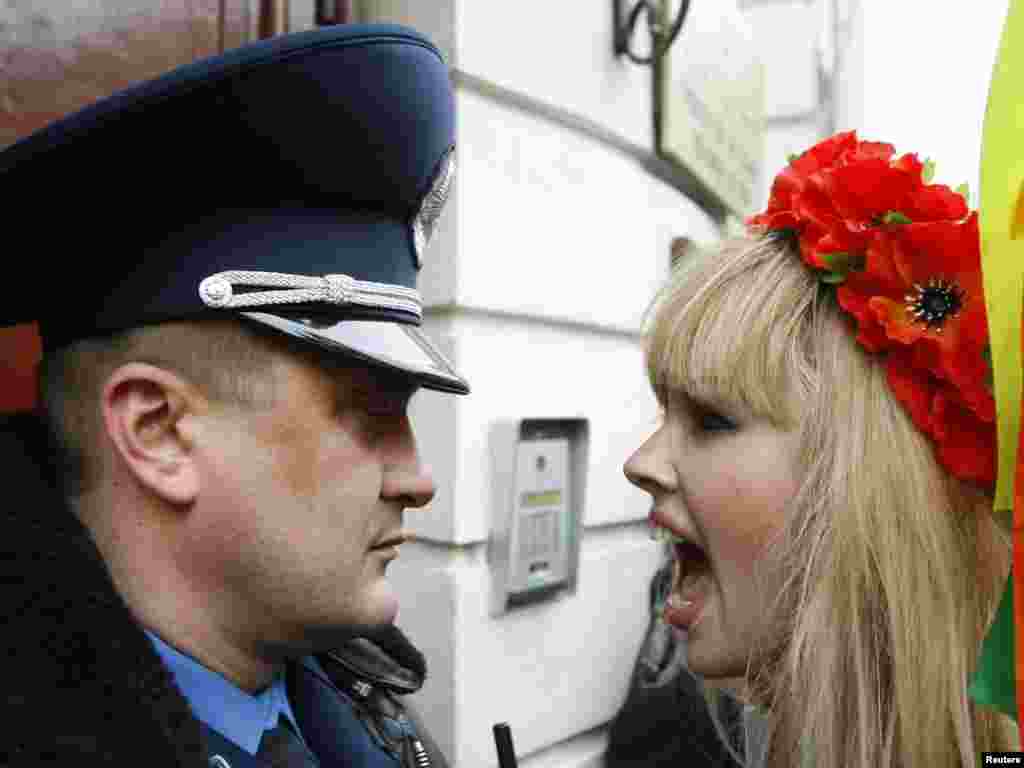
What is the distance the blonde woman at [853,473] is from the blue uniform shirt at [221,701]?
67 centimetres

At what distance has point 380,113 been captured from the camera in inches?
50.7

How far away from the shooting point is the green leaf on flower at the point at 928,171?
155cm

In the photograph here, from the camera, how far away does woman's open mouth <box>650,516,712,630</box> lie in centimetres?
165

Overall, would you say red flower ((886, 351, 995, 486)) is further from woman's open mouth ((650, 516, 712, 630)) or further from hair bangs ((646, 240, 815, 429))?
woman's open mouth ((650, 516, 712, 630))

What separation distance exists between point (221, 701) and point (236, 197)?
24.8 inches

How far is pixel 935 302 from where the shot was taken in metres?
1.44

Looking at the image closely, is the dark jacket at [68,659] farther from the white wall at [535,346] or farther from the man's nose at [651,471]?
the white wall at [535,346]

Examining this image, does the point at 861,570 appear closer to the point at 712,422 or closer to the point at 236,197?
the point at 712,422

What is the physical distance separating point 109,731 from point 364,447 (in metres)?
0.43

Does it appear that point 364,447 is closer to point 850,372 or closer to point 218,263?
point 218,263

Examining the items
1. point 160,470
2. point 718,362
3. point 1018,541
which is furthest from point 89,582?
point 1018,541

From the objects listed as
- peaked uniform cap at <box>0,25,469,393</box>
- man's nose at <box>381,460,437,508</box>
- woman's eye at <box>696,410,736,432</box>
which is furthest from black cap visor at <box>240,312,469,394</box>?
woman's eye at <box>696,410,736,432</box>

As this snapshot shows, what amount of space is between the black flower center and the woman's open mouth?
1.60ft

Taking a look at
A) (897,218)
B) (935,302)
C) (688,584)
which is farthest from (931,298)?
(688,584)
